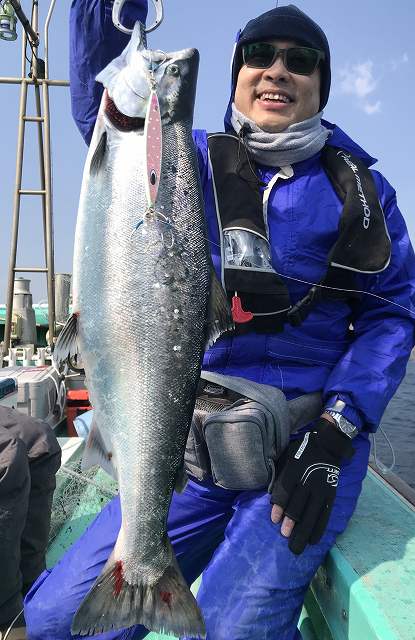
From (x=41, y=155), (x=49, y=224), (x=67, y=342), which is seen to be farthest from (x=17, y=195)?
(x=67, y=342)

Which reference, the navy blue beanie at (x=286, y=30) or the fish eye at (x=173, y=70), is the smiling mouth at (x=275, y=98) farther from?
the fish eye at (x=173, y=70)

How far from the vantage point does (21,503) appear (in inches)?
104

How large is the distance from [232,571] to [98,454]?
0.83 metres

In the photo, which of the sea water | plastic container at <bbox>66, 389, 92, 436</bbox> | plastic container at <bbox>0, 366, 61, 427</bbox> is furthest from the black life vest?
the sea water

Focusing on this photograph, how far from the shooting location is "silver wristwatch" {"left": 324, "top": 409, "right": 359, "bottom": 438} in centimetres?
249

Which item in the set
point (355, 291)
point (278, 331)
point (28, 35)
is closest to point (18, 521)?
point (278, 331)

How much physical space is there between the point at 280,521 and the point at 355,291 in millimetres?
1251

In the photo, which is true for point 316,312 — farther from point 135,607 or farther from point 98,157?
point 135,607

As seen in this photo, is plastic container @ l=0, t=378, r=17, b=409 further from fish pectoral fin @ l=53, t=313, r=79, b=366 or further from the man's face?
the man's face

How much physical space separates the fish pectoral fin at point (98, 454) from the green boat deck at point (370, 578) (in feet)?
3.90

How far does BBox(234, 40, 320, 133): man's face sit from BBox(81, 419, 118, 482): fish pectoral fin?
6.23 feet

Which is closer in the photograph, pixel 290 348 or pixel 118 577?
pixel 118 577

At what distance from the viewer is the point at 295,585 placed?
7.46ft

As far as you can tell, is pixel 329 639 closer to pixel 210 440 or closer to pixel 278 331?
pixel 210 440
